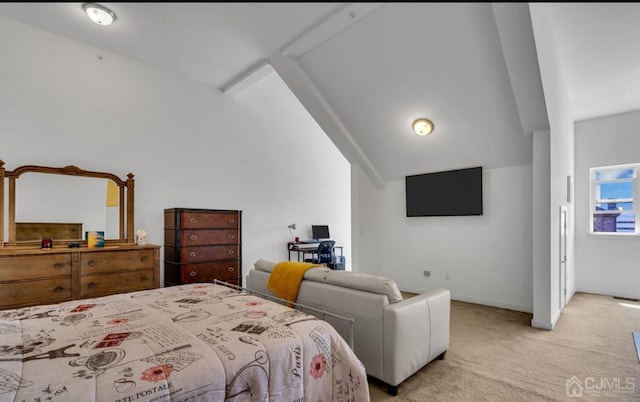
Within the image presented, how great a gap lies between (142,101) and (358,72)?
270cm

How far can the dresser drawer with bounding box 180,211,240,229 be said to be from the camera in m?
3.77

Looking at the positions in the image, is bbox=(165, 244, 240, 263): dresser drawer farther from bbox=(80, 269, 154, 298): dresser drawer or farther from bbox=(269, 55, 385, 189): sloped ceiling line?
bbox=(269, 55, 385, 189): sloped ceiling line

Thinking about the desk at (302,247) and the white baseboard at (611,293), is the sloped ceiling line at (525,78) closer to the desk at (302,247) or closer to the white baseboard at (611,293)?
the white baseboard at (611,293)

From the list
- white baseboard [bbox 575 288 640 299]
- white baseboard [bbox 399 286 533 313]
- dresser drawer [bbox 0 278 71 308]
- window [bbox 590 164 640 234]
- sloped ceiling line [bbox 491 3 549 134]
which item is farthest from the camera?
window [bbox 590 164 640 234]

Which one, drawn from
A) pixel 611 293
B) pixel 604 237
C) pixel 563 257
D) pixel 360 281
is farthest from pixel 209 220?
pixel 611 293

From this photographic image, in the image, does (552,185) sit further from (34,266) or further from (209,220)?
(34,266)

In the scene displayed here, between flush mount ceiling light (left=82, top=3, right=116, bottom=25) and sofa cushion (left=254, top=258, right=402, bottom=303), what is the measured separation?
76.3 inches

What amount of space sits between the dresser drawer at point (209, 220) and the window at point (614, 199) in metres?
5.46

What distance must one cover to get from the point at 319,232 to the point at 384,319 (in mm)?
4055

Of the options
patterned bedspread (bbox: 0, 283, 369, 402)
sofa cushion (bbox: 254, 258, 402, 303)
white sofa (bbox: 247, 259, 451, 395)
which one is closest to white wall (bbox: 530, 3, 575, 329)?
white sofa (bbox: 247, 259, 451, 395)

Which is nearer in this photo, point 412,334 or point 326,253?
point 412,334

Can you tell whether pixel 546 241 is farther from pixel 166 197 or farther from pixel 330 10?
pixel 166 197

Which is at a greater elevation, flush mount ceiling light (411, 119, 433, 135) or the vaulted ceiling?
the vaulted ceiling

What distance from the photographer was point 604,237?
4734mm
